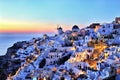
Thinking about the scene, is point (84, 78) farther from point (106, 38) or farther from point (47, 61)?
point (106, 38)

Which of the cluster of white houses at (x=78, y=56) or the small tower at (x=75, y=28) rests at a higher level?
the small tower at (x=75, y=28)

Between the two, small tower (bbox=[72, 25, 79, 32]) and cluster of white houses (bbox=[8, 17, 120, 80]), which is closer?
cluster of white houses (bbox=[8, 17, 120, 80])

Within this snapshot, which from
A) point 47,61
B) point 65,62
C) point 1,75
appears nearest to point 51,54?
point 47,61

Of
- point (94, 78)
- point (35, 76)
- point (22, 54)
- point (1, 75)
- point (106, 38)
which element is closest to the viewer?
point (94, 78)

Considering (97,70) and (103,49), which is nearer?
(97,70)

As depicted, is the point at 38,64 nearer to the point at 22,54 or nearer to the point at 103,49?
the point at 103,49

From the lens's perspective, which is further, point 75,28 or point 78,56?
point 75,28

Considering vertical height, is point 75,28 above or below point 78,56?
above

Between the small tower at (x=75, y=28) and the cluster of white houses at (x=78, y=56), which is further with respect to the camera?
the small tower at (x=75, y=28)

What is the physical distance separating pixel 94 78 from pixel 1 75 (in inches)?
1028

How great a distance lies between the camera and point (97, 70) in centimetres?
4516

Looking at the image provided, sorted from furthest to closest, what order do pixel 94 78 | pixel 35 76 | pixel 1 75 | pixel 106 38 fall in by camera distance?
pixel 1 75, pixel 106 38, pixel 35 76, pixel 94 78

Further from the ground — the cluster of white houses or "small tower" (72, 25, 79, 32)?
"small tower" (72, 25, 79, 32)

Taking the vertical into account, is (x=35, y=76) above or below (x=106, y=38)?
A: below
